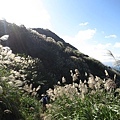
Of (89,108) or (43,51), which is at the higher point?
(43,51)

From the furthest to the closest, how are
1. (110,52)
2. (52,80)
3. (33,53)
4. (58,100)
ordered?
(33,53) → (52,80) → (58,100) → (110,52)

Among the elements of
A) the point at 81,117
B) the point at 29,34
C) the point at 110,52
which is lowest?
A: the point at 81,117

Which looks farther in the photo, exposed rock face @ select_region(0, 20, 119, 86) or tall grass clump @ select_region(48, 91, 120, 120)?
exposed rock face @ select_region(0, 20, 119, 86)

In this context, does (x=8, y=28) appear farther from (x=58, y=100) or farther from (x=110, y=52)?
(x=110, y=52)

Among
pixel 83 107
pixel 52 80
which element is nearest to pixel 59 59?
pixel 52 80

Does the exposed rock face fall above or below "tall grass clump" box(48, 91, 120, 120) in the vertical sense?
above

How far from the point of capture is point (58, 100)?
11266mm

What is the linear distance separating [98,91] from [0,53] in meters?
3.06

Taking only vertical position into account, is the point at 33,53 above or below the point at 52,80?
above

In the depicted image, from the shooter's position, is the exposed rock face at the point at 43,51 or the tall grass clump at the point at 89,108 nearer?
the tall grass clump at the point at 89,108

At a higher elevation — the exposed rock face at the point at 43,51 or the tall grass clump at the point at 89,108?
the exposed rock face at the point at 43,51

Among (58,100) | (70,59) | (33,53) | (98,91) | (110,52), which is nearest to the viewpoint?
(110,52)

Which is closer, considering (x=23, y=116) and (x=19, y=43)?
(x=23, y=116)

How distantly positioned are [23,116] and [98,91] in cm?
259
